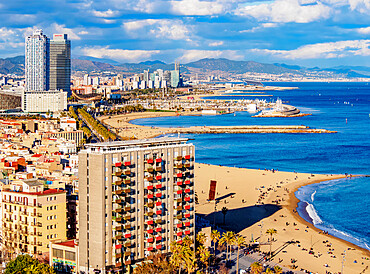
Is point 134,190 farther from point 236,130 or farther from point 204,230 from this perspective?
point 236,130

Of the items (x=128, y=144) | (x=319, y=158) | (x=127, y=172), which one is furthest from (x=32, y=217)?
(x=319, y=158)

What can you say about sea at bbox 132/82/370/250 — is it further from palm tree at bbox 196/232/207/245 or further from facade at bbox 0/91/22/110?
facade at bbox 0/91/22/110

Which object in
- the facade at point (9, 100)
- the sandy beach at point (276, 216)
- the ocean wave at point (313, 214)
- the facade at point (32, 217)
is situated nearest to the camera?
the facade at point (32, 217)

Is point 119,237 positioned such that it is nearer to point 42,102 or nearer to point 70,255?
point 70,255

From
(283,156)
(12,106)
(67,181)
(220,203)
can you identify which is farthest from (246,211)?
(12,106)

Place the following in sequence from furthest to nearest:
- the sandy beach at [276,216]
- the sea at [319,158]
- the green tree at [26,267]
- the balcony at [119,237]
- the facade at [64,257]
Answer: the sea at [319,158] → the sandy beach at [276,216] → the facade at [64,257] → the balcony at [119,237] → the green tree at [26,267]

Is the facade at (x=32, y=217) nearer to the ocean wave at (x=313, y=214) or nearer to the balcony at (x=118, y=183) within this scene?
the balcony at (x=118, y=183)

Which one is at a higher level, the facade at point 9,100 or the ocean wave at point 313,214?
the facade at point 9,100

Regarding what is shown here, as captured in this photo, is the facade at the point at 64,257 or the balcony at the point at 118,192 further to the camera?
the facade at the point at 64,257

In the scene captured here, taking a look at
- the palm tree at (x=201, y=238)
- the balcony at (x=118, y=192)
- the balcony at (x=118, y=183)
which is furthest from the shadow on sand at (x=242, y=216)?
the balcony at (x=118, y=183)
